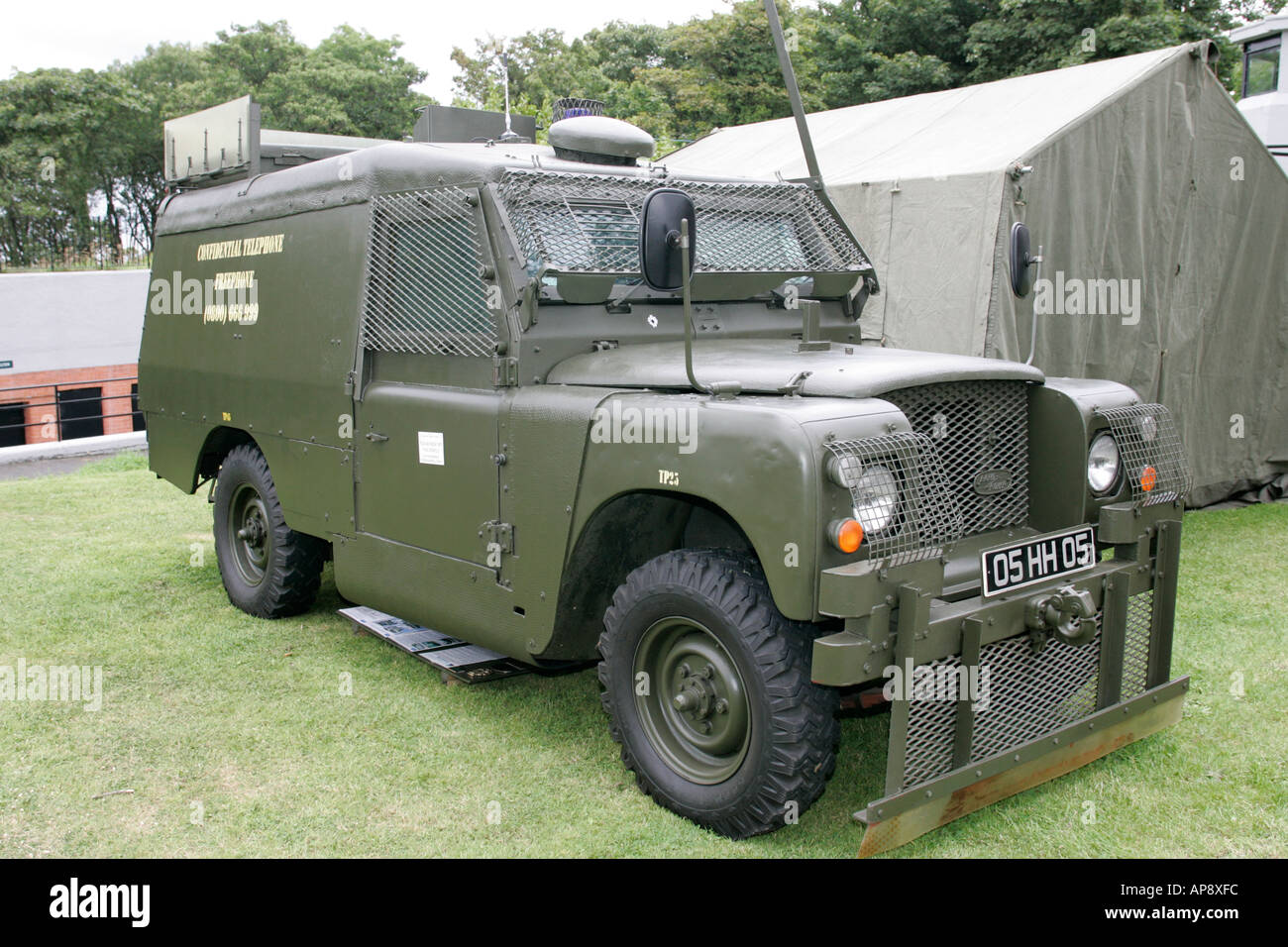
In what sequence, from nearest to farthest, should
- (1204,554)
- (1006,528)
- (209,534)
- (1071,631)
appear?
(1071,631) → (1006,528) → (1204,554) → (209,534)

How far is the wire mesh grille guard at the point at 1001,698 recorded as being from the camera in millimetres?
3527

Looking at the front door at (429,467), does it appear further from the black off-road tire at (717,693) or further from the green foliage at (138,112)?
the green foliage at (138,112)

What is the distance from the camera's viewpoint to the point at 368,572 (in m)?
5.30

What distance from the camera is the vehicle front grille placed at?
3.99 meters

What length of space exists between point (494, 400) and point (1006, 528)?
2052 millimetres

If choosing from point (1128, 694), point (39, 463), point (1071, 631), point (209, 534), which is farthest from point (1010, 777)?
point (39, 463)

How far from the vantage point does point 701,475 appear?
3625 mm

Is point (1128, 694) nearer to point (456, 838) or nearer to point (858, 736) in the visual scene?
point (858, 736)

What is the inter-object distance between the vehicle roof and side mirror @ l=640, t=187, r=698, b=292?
111cm

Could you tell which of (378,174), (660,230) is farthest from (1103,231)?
(660,230)

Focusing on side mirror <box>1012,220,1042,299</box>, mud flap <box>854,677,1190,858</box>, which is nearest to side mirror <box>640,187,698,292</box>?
mud flap <box>854,677,1190,858</box>

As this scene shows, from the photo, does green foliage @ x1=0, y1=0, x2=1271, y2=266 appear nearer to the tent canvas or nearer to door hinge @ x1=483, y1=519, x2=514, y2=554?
the tent canvas

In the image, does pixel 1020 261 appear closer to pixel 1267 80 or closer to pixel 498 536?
pixel 498 536

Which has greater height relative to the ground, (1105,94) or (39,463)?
(1105,94)
